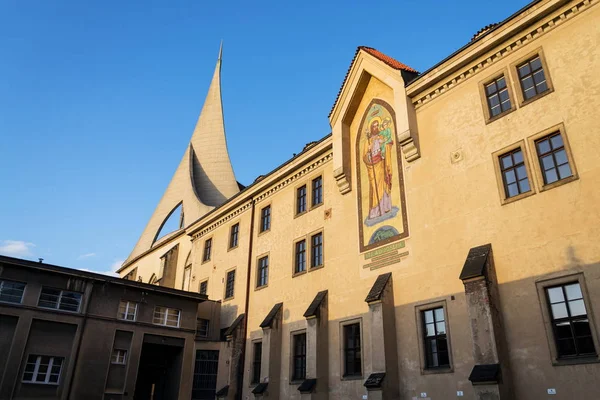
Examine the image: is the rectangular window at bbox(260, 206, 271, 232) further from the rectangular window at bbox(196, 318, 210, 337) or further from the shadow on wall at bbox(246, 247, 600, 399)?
the shadow on wall at bbox(246, 247, 600, 399)

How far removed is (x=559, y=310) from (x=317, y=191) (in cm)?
1303

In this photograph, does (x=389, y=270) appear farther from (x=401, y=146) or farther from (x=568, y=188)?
(x=568, y=188)

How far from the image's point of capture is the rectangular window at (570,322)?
40.4ft

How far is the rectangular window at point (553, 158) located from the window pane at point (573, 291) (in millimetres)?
3141

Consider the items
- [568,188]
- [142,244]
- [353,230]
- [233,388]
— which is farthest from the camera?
[142,244]

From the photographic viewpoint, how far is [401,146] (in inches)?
749

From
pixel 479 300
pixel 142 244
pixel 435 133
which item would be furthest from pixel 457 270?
pixel 142 244

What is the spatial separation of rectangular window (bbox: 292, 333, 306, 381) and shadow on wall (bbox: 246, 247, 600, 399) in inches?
104

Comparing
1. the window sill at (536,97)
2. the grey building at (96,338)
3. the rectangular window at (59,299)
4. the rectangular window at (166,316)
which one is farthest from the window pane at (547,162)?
the rectangular window at (59,299)

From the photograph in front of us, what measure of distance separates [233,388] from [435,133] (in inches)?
627

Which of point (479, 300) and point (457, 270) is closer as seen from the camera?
point (479, 300)

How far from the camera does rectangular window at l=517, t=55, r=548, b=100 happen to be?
15.3 meters

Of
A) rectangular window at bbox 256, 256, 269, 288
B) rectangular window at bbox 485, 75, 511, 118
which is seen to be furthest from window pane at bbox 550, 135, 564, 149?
rectangular window at bbox 256, 256, 269, 288

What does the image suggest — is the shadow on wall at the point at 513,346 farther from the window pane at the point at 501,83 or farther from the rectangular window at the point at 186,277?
the rectangular window at the point at 186,277
